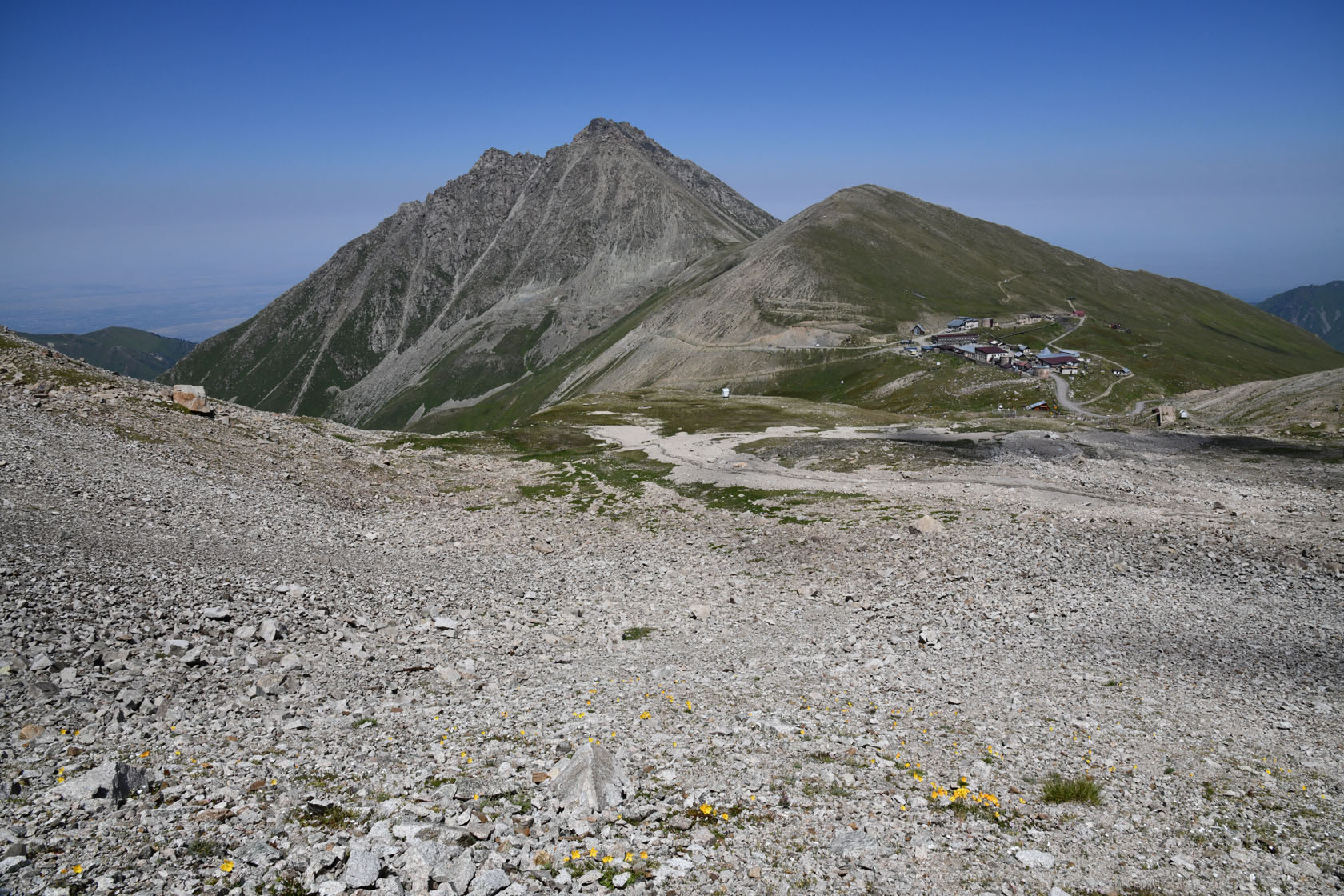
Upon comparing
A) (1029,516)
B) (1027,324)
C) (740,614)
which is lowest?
(740,614)

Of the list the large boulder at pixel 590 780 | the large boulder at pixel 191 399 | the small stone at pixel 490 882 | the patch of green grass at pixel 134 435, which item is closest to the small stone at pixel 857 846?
the large boulder at pixel 590 780

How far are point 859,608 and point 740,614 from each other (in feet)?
17.1

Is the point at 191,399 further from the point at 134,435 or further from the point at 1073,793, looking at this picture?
the point at 1073,793

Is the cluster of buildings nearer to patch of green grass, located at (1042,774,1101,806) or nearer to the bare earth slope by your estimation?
the bare earth slope

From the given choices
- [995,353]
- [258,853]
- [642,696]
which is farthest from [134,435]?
[995,353]

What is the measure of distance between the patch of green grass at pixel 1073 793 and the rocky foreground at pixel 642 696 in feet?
0.25

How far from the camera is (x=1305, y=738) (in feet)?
56.0

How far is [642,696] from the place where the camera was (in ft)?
64.4

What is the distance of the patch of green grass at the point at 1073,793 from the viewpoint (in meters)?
14.5

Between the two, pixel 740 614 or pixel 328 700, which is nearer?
pixel 328 700

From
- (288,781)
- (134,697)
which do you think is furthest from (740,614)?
(134,697)

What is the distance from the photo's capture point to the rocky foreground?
40.5ft

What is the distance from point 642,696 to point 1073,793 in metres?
11.0

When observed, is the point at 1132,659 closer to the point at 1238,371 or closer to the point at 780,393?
the point at 780,393
